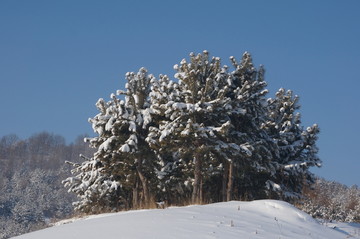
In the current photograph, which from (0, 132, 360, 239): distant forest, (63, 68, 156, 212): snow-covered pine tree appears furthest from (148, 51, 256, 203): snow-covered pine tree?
(0, 132, 360, 239): distant forest

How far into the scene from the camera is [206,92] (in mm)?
23266

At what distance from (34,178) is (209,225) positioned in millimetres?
132386

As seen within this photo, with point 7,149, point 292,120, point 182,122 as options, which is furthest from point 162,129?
point 7,149

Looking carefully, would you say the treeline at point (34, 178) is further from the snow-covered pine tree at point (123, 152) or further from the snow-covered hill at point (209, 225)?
the snow-covered hill at point (209, 225)

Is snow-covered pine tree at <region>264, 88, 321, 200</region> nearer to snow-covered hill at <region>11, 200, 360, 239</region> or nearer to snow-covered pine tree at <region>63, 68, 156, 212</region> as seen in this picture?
snow-covered pine tree at <region>63, 68, 156, 212</region>

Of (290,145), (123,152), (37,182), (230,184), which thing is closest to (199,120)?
(230,184)

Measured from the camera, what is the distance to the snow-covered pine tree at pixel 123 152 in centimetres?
2519

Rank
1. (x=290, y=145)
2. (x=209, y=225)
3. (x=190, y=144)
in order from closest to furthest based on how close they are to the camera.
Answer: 1. (x=209, y=225)
2. (x=190, y=144)
3. (x=290, y=145)

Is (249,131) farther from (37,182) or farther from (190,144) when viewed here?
(37,182)

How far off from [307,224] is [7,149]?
17490 centimetres

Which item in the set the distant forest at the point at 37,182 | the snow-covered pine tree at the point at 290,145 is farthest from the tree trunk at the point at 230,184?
the distant forest at the point at 37,182

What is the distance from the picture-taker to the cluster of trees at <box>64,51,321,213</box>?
22875 mm

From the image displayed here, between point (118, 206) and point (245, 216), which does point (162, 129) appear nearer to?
point (118, 206)

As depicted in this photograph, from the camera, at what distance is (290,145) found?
101 ft
